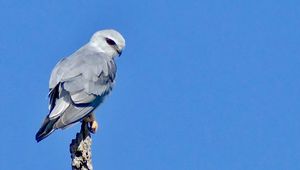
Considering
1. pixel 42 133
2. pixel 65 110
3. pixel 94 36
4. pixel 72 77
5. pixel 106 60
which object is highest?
pixel 94 36

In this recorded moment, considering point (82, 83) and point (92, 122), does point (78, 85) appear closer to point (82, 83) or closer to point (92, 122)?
point (82, 83)

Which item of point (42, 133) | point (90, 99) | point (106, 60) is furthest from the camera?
point (106, 60)

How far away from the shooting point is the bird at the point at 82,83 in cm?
696

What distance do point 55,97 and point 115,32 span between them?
1959 mm

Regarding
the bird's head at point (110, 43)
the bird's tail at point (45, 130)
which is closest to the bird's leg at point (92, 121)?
the bird's tail at point (45, 130)

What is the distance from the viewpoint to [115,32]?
29.3 ft

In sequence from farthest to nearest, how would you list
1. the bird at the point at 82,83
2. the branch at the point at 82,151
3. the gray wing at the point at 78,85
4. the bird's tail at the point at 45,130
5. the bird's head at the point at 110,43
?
the bird's head at the point at 110,43, the gray wing at the point at 78,85, the bird at the point at 82,83, the bird's tail at the point at 45,130, the branch at the point at 82,151

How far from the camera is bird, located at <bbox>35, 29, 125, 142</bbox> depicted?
6.96m

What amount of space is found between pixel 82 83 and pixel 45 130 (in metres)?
1.16

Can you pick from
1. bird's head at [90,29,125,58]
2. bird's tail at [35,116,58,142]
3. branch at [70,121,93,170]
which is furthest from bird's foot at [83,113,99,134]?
bird's head at [90,29,125,58]

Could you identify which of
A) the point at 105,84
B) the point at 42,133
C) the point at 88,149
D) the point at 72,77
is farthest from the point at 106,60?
the point at 88,149

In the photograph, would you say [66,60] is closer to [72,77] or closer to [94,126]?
[72,77]

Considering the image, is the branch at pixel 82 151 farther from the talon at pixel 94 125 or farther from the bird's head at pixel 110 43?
the bird's head at pixel 110 43

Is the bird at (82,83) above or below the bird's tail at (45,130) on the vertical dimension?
above
